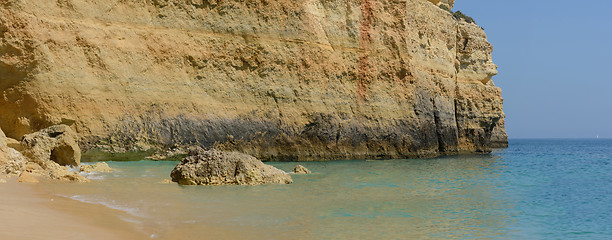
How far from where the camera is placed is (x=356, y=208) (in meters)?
9.12

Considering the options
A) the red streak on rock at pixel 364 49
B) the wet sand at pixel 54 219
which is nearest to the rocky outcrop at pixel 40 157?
the wet sand at pixel 54 219

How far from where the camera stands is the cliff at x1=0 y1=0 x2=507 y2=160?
18.5 metres

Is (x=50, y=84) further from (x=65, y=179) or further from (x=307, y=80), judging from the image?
(x=307, y=80)

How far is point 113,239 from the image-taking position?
547cm

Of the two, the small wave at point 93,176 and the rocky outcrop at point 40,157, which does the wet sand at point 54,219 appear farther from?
the small wave at point 93,176

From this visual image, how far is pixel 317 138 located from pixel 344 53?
4533mm

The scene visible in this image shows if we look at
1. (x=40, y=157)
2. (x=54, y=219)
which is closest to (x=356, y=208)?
(x=54, y=219)

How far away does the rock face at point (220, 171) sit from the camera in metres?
12.0

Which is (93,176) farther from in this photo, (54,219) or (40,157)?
(54,219)

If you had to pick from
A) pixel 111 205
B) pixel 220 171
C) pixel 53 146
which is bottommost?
pixel 111 205

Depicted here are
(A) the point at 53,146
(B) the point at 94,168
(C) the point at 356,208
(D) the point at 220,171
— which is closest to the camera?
(C) the point at 356,208

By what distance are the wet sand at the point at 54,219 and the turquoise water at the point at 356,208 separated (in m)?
0.35

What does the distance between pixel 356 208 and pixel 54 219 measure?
4.69m

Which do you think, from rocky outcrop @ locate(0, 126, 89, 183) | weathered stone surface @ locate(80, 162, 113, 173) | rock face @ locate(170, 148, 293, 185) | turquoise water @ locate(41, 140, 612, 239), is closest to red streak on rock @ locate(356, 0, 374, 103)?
turquoise water @ locate(41, 140, 612, 239)
